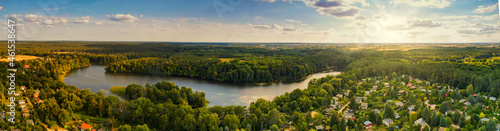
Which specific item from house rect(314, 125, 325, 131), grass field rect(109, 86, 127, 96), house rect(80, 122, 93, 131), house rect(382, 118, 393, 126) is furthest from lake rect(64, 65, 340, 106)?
house rect(382, 118, 393, 126)

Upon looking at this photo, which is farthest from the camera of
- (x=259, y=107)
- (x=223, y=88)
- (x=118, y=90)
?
(x=223, y=88)

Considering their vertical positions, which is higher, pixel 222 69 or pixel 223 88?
pixel 222 69

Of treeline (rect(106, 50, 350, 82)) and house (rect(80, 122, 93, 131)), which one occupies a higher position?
treeline (rect(106, 50, 350, 82))

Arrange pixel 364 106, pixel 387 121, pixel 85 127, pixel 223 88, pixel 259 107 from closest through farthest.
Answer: pixel 85 127, pixel 387 121, pixel 259 107, pixel 364 106, pixel 223 88

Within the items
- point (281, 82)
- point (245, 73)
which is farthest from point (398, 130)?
point (245, 73)

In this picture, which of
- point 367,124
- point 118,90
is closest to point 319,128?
point 367,124

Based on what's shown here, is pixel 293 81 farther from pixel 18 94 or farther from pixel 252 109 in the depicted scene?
pixel 18 94

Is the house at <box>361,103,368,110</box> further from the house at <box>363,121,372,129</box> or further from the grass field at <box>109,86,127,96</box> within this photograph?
the grass field at <box>109,86,127,96</box>

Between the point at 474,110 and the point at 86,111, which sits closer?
the point at 474,110

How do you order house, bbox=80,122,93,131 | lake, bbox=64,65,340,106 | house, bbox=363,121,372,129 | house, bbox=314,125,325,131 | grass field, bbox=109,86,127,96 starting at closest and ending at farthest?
house, bbox=314,125,325,131 < house, bbox=80,122,93,131 < house, bbox=363,121,372,129 < lake, bbox=64,65,340,106 < grass field, bbox=109,86,127,96

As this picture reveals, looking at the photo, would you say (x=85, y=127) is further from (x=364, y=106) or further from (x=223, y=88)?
(x=364, y=106)

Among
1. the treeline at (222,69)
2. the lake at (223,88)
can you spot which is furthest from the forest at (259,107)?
the treeline at (222,69)
